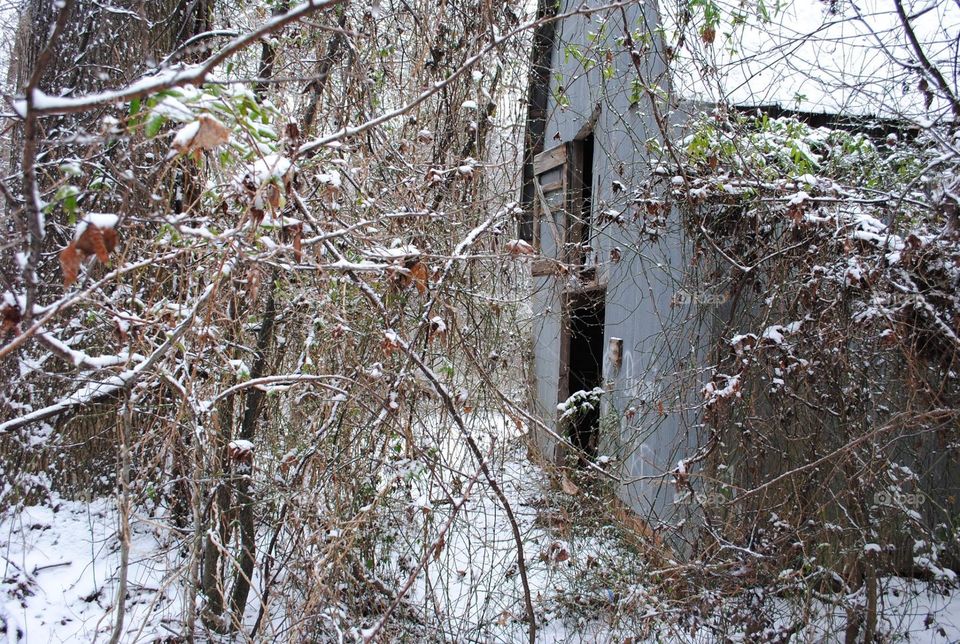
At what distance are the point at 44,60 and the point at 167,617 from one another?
10.2 ft

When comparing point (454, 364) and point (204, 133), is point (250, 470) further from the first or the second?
point (204, 133)

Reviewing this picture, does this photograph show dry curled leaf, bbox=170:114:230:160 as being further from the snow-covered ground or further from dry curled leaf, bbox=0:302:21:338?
the snow-covered ground

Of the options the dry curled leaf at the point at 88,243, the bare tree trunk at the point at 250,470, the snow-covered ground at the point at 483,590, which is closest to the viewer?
the dry curled leaf at the point at 88,243

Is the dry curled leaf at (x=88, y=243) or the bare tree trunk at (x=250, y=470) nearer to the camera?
the dry curled leaf at (x=88, y=243)

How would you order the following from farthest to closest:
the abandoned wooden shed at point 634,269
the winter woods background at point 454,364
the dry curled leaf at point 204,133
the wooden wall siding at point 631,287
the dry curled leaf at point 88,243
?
the wooden wall siding at point 631,287 → the abandoned wooden shed at point 634,269 → the winter woods background at point 454,364 → the dry curled leaf at point 204,133 → the dry curled leaf at point 88,243

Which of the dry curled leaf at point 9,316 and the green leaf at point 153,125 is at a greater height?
the green leaf at point 153,125

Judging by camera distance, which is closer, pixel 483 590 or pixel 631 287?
pixel 483 590

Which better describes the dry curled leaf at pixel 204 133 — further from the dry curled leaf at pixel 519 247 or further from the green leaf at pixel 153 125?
the dry curled leaf at pixel 519 247

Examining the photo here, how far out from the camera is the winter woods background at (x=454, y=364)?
9.85 ft

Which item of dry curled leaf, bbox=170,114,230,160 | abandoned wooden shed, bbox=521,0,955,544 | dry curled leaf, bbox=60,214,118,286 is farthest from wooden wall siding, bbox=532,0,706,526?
dry curled leaf, bbox=60,214,118,286

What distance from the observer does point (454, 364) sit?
3732mm

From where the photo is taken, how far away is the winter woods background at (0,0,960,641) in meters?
3.00

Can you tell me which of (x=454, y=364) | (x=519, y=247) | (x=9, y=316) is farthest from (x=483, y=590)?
(x=9, y=316)

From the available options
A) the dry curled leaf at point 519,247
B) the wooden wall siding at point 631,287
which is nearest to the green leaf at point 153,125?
the dry curled leaf at point 519,247
